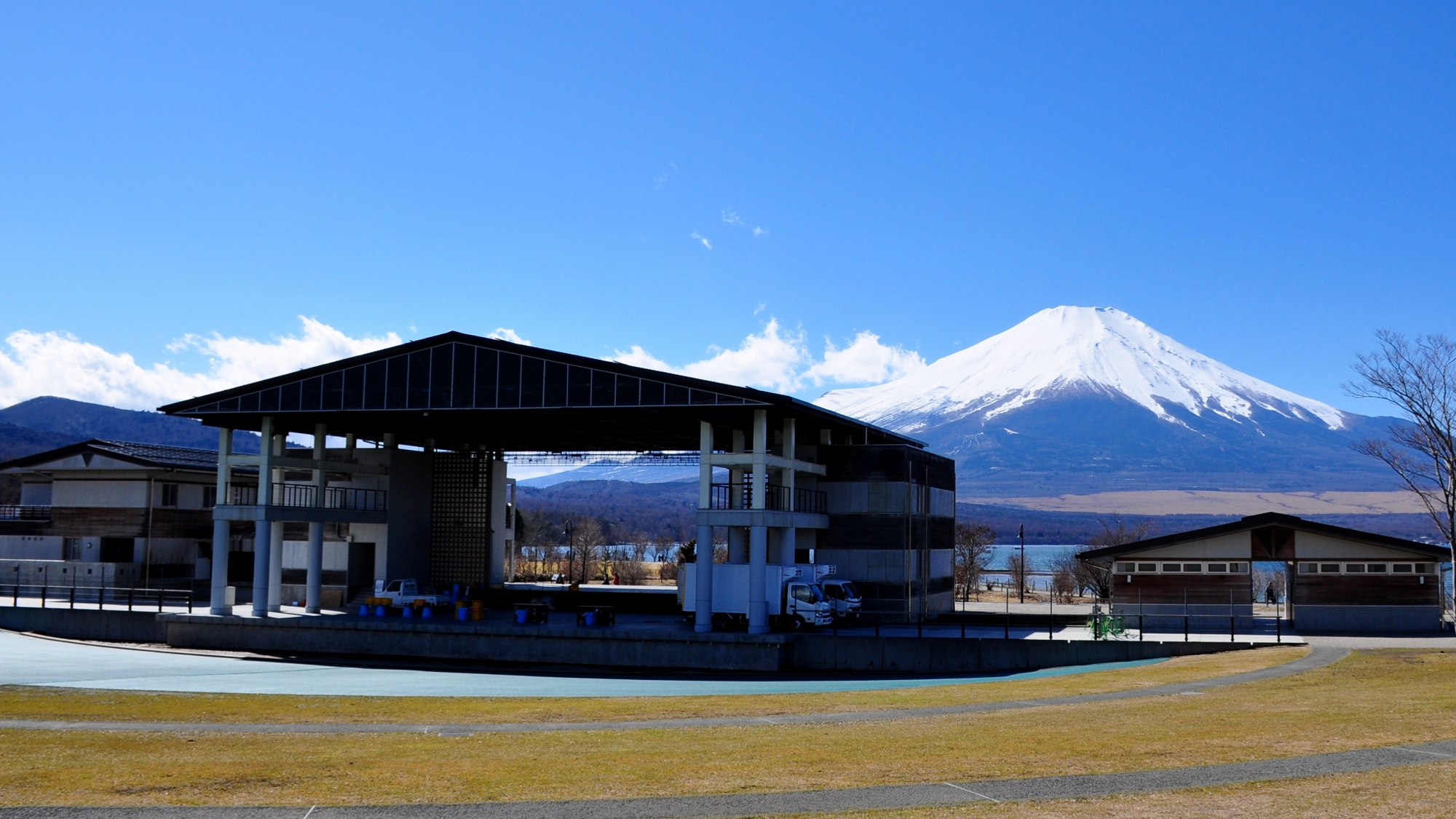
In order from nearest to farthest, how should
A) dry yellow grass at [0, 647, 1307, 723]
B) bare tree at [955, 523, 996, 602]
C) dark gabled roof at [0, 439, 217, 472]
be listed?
dry yellow grass at [0, 647, 1307, 723] → dark gabled roof at [0, 439, 217, 472] → bare tree at [955, 523, 996, 602]

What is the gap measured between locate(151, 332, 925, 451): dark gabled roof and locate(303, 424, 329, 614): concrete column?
81 cm

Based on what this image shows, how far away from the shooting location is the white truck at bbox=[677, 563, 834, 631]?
138 feet

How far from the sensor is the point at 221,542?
1922 inches

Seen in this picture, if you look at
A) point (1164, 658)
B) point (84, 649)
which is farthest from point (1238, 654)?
point (84, 649)

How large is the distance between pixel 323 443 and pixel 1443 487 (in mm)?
48278

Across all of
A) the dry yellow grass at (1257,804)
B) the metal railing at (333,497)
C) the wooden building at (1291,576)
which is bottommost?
the dry yellow grass at (1257,804)

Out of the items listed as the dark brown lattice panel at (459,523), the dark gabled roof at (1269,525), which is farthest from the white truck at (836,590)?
the dark brown lattice panel at (459,523)

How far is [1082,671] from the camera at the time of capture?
33312mm

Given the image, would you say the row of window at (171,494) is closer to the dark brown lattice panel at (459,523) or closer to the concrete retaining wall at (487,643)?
the dark brown lattice panel at (459,523)

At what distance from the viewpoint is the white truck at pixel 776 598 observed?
1652 inches

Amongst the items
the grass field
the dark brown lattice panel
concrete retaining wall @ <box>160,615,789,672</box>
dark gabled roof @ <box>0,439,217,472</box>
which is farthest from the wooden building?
dark gabled roof @ <box>0,439,217,472</box>

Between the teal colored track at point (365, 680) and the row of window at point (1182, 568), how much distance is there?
803 cm

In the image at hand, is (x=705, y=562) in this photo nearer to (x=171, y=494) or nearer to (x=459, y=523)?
(x=459, y=523)

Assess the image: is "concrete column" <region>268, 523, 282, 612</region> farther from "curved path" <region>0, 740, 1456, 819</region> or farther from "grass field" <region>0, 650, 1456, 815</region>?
"curved path" <region>0, 740, 1456, 819</region>
